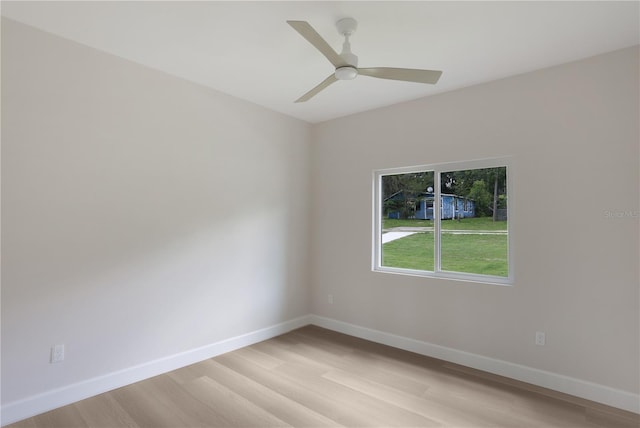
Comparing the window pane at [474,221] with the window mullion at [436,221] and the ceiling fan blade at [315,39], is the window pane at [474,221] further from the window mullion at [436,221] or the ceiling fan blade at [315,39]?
the ceiling fan blade at [315,39]

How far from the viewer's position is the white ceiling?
2.05 m

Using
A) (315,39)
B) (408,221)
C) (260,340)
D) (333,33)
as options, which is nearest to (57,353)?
(260,340)

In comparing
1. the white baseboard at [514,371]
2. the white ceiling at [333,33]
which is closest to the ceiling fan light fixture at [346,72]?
the white ceiling at [333,33]

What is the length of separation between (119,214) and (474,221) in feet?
10.5

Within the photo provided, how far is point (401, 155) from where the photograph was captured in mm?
3643

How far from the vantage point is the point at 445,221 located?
11.4 ft

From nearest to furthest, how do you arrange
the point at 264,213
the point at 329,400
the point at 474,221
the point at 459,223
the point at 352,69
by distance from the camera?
the point at 352,69
the point at 329,400
the point at 474,221
the point at 459,223
the point at 264,213

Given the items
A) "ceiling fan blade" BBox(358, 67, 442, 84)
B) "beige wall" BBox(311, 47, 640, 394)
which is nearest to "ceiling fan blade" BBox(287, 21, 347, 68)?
"ceiling fan blade" BBox(358, 67, 442, 84)

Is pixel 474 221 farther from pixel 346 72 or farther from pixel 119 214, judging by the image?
pixel 119 214

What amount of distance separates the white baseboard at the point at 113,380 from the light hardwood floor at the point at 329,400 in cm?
6

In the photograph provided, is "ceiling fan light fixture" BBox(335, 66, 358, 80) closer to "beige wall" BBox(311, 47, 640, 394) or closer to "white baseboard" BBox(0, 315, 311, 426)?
"beige wall" BBox(311, 47, 640, 394)

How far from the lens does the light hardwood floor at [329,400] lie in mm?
2240

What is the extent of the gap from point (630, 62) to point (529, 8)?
3.65ft

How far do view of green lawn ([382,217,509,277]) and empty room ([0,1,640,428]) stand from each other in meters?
0.02
